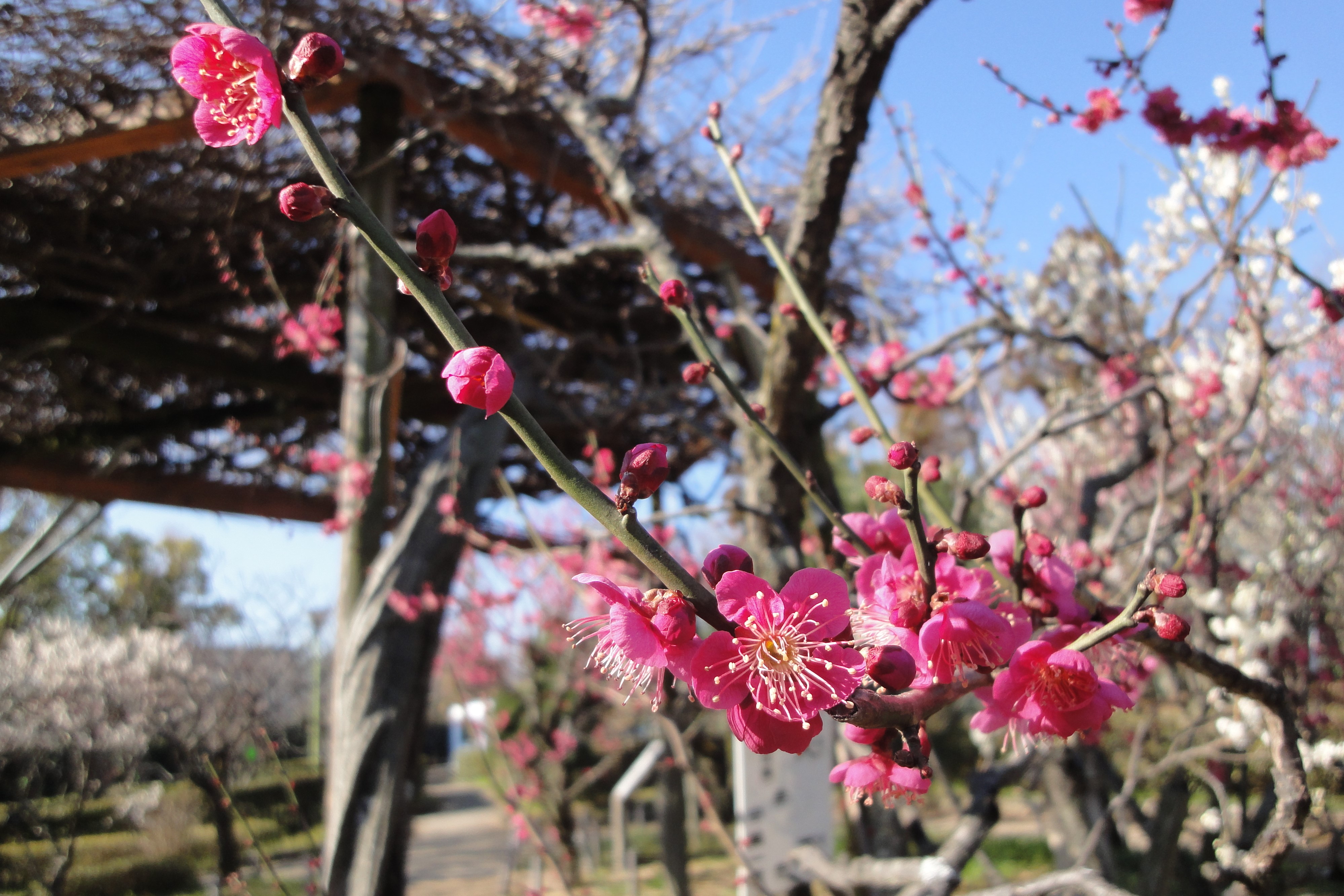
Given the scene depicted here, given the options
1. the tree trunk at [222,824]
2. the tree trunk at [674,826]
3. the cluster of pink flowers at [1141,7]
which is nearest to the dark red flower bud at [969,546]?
the cluster of pink flowers at [1141,7]

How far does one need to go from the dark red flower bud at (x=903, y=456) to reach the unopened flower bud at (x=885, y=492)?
0.02 m

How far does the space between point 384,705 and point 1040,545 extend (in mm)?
1813

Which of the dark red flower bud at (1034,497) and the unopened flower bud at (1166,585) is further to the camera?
the dark red flower bud at (1034,497)

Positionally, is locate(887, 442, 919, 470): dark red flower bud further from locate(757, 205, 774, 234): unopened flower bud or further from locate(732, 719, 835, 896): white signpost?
locate(732, 719, 835, 896): white signpost

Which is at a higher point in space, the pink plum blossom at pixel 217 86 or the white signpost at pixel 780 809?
the pink plum blossom at pixel 217 86

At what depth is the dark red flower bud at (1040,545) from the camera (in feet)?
2.51

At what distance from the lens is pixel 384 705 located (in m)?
2.10

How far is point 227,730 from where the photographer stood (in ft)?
31.1

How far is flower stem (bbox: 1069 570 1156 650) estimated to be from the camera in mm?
499

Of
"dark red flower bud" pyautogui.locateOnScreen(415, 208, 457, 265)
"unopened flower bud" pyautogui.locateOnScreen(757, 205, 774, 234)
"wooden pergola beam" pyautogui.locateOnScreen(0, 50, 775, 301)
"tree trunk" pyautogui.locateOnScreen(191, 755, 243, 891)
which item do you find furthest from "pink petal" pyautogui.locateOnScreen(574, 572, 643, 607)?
"tree trunk" pyautogui.locateOnScreen(191, 755, 243, 891)

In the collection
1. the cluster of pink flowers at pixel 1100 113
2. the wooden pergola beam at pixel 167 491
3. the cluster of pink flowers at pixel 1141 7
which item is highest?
the cluster of pink flowers at pixel 1141 7

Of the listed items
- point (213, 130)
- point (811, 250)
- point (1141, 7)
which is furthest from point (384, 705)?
point (1141, 7)

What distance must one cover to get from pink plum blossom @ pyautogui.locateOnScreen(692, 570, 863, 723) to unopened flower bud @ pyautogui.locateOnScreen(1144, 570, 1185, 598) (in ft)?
0.62

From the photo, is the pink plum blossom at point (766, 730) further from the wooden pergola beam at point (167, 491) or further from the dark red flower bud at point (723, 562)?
the wooden pergola beam at point (167, 491)
